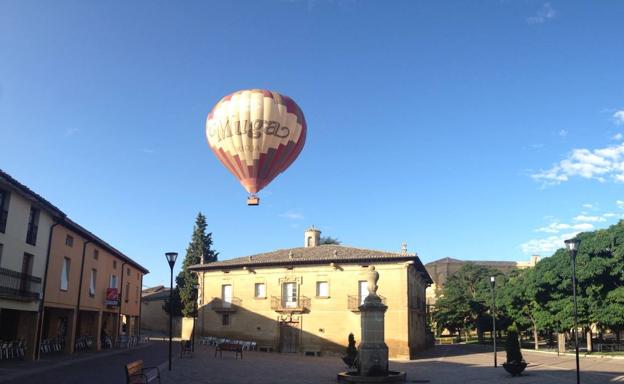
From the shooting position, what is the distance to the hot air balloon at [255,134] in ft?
78.6

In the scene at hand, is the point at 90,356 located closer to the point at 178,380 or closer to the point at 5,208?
the point at 5,208

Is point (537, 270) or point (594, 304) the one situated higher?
point (537, 270)

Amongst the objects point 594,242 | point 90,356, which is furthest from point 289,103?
point 594,242

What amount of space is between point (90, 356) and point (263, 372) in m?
10.8

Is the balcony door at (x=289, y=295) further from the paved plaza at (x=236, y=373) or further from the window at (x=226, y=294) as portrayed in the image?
the paved plaza at (x=236, y=373)

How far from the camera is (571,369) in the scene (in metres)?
24.0

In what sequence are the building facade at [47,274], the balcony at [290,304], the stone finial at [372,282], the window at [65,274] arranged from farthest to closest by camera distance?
the balcony at [290,304]
the window at [65,274]
the building facade at [47,274]
the stone finial at [372,282]

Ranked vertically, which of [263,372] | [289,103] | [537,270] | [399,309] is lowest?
[263,372]

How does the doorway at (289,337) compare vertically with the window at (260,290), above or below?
below

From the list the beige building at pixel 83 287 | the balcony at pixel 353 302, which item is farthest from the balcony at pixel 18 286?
the balcony at pixel 353 302

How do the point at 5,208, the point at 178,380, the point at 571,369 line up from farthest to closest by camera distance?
the point at 571,369 < the point at 5,208 < the point at 178,380

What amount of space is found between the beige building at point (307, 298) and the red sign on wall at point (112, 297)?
27.8 feet

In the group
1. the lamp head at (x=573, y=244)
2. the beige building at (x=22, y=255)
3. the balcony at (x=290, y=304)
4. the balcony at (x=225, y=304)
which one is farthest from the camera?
the balcony at (x=225, y=304)

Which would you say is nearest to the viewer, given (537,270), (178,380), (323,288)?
(178,380)
